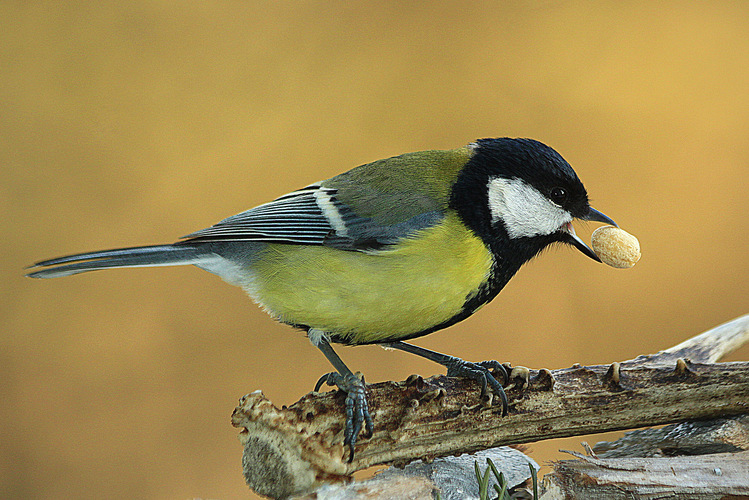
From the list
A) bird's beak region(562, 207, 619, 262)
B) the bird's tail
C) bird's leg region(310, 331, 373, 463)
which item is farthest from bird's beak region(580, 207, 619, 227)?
the bird's tail

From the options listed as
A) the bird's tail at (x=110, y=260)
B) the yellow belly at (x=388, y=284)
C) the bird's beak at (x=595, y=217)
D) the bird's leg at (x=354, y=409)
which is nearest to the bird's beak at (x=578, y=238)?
the bird's beak at (x=595, y=217)

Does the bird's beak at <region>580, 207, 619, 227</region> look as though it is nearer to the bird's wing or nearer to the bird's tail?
the bird's wing

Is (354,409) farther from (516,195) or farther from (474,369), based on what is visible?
(516,195)

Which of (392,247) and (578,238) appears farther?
(578,238)

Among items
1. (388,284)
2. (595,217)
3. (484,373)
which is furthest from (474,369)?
(595,217)

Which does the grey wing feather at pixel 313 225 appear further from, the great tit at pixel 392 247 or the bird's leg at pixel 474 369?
the bird's leg at pixel 474 369

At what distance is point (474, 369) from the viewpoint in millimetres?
951

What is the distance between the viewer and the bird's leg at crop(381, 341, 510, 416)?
2.93 feet

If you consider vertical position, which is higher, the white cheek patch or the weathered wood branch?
the white cheek patch

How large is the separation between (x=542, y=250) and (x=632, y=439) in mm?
364

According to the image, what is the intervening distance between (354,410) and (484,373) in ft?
0.71

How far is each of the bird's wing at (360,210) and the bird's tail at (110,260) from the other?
49 mm

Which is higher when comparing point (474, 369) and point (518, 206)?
point (518, 206)

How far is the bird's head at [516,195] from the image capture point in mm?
926
